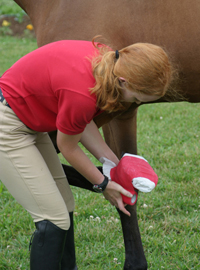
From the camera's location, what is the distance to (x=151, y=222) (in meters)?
2.75

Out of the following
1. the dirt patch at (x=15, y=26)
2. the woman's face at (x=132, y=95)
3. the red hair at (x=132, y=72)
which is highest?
the red hair at (x=132, y=72)

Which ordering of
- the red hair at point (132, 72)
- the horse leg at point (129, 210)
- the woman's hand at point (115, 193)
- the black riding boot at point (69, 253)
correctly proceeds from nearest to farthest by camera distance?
the red hair at point (132, 72), the woman's hand at point (115, 193), the black riding boot at point (69, 253), the horse leg at point (129, 210)

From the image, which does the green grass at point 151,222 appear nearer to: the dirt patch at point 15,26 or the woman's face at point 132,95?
the woman's face at point 132,95

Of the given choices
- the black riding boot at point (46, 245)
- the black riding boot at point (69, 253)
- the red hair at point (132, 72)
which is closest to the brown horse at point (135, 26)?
the black riding boot at point (69, 253)

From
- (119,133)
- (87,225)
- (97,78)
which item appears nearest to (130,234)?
(87,225)

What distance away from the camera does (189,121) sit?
453cm

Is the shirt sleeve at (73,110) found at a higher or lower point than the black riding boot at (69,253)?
higher

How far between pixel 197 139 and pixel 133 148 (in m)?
1.73

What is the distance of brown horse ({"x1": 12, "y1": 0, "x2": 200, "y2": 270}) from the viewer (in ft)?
6.54

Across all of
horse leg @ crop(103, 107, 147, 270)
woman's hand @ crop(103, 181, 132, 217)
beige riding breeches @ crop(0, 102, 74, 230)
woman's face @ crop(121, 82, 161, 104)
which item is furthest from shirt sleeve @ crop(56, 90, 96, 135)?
horse leg @ crop(103, 107, 147, 270)

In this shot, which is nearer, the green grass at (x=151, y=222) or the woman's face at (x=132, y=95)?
the woman's face at (x=132, y=95)

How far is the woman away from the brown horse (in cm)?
46

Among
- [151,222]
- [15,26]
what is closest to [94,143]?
[151,222]

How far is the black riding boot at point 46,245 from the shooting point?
1700mm
